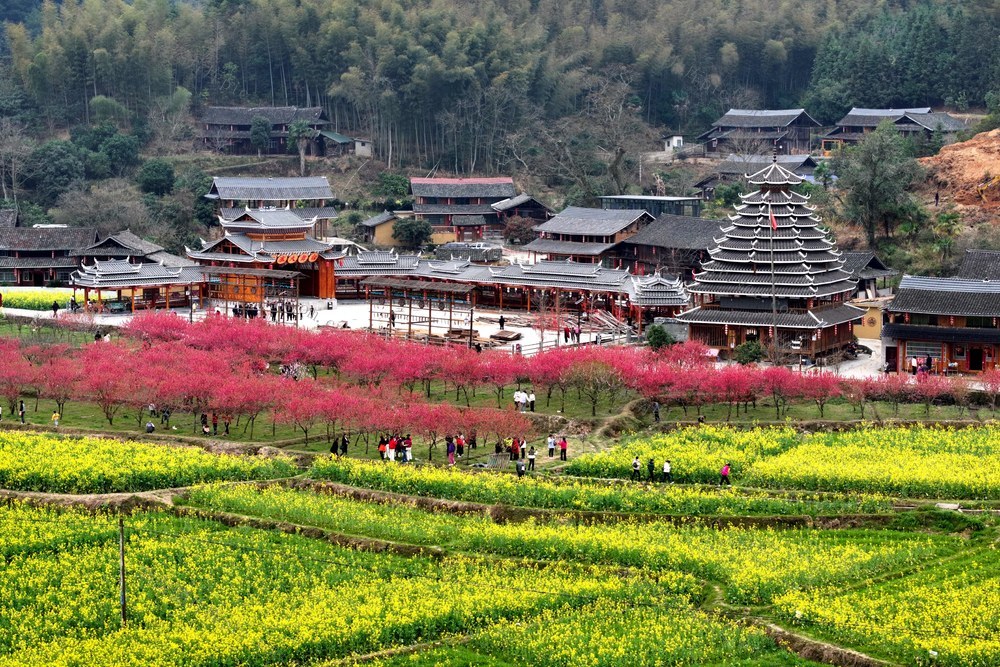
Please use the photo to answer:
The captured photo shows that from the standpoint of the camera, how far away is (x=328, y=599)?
38.2 metres

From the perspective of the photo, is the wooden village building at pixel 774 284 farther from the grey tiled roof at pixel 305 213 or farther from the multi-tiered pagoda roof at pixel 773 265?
the grey tiled roof at pixel 305 213

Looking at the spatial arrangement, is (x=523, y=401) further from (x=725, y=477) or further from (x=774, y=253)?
(x=774, y=253)

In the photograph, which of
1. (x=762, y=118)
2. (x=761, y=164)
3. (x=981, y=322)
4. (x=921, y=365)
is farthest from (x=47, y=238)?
(x=762, y=118)

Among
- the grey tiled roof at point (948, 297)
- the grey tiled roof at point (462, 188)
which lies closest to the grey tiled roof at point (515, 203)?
the grey tiled roof at point (462, 188)

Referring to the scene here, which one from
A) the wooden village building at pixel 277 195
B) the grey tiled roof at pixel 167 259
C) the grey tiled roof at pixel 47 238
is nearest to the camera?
the grey tiled roof at pixel 167 259

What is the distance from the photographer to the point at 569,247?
86750 mm

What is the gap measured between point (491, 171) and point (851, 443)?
2614 inches

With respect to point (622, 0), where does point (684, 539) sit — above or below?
below

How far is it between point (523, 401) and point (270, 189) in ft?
136

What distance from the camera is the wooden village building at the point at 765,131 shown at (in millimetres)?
115438

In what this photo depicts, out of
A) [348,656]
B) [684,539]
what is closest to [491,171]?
[684,539]

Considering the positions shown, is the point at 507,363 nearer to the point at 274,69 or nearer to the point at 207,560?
the point at 207,560

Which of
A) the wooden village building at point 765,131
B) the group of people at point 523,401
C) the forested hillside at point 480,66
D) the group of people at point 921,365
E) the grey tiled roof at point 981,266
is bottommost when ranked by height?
the group of people at point 523,401

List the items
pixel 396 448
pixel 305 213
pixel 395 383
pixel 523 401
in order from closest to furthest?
1. pixel 396 448
2. pixel 523 401
3. pixel 395 383
4. pixel 305 213
